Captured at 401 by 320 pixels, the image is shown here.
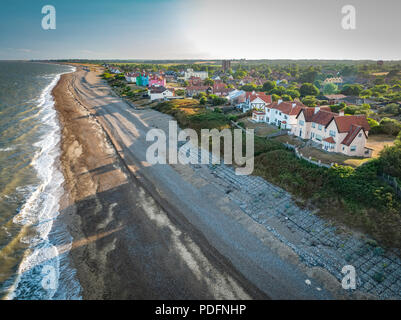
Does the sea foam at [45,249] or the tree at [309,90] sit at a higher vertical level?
the tree at [309,90]

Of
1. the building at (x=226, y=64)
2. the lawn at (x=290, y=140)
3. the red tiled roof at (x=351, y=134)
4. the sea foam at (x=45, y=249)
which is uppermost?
the building at (x=226, y=64)

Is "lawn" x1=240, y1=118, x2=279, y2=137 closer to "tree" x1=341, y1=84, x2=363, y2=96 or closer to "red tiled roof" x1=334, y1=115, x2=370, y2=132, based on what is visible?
"red tiled roof" x1=334, y1=115, x2=370, y2=132

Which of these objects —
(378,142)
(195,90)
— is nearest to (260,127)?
(378,142)

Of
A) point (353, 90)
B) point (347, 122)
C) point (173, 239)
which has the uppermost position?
point (353, 90)

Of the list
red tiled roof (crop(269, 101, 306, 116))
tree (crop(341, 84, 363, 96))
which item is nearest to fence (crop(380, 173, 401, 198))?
red tiled roof (crop(269, 101, 306, 116))

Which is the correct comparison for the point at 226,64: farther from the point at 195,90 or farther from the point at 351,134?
Result: the point at 351,134

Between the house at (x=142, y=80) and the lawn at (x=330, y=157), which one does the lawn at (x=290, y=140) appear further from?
the house at (x=142, y=80)

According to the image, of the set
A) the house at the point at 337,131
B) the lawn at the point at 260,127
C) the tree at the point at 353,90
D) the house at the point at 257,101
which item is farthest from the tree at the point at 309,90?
the house at the point at 337,131
